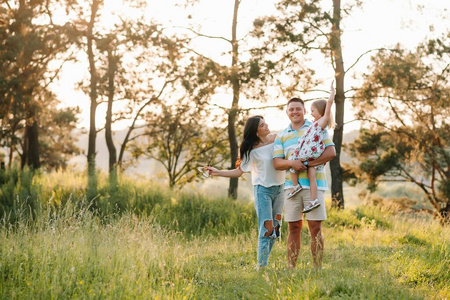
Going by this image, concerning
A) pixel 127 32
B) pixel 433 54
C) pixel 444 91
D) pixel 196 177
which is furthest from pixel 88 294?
pixel 196 177

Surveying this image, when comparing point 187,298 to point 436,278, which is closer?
point 187,298

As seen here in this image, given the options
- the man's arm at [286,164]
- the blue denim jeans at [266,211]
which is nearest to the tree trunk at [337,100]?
the blue denim jeans at [266,211]

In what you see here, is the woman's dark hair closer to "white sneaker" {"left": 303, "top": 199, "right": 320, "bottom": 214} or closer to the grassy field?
"white sneaker" {"left": 303, "top": 199, "right": 320, "bottom": 214}

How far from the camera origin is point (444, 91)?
686 inches

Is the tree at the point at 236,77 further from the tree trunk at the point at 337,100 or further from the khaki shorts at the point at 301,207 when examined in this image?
the khaki shorts at the point at 301,207

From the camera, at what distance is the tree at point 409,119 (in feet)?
53.3

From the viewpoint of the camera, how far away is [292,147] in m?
5.78

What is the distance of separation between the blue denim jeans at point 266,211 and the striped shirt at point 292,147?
1.00 feet

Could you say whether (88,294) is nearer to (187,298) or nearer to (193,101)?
(187,298)

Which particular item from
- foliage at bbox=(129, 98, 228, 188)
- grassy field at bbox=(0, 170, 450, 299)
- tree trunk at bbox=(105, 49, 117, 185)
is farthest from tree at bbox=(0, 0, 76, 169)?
grassy field at bbox=(0, 170, 450, 299)

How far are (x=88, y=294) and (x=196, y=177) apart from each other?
22376 mm

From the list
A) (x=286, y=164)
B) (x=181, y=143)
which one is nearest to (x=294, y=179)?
(x=286, y=164)

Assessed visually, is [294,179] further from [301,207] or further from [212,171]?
[212,171]

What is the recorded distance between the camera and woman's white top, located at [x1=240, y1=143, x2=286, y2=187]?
6.02 m
